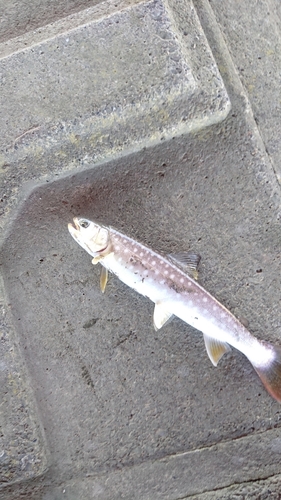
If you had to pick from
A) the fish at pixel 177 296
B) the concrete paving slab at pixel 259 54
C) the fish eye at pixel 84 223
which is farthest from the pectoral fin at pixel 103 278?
the concrete paving slab at pixel 259 54

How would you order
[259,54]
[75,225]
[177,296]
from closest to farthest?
[177,296] → [75,225] → [259,54]

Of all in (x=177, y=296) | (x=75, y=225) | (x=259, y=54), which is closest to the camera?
(x=177, y=296)

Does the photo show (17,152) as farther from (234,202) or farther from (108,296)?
(234,202)

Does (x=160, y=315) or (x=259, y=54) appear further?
(x=259, y=54)

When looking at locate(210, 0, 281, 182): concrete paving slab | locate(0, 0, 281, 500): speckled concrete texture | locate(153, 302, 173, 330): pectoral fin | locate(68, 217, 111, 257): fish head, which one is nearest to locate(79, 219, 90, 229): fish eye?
locate(68, 217, 111, 257): fish head

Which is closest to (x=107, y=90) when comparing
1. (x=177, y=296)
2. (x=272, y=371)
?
(x=177, y=296)

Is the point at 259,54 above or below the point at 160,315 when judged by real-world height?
above

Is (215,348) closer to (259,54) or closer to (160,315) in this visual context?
(160,315)

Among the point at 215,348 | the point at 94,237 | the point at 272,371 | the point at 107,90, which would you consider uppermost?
the point at 107,90
